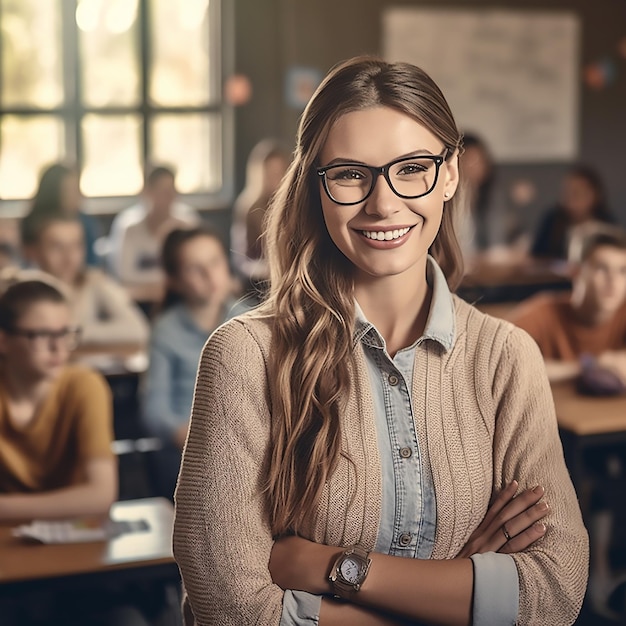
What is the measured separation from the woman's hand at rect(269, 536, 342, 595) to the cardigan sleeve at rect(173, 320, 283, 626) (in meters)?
0.01

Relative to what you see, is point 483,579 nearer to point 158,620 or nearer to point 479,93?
point 158,620

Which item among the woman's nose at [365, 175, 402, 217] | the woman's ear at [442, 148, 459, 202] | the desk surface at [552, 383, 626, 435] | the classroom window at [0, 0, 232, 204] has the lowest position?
the desk surface at [552, 383, 626, 435]

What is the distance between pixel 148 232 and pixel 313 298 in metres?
5.32

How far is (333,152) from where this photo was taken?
4.75ft

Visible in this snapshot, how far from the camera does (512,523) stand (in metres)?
1.50

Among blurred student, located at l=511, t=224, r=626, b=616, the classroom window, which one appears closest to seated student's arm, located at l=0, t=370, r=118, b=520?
blurred student, located at l=511, t=224, r=626, b=616

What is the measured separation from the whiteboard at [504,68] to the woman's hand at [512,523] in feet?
24.1

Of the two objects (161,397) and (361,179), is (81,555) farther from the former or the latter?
(161,397)

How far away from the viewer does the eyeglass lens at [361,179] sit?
145 centimetres

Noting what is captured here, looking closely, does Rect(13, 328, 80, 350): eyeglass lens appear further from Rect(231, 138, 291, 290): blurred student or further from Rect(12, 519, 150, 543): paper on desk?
Rect(231, 138, 291, 290): blurred student

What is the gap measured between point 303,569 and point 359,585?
78 millimetres

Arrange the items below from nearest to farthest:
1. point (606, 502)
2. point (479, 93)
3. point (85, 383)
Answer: point (85, 383)
point (606, 502)
point (479, 93)

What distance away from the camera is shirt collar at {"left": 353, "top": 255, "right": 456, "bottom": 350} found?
1.54 meters

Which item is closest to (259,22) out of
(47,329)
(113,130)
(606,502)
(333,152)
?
(113,130)
